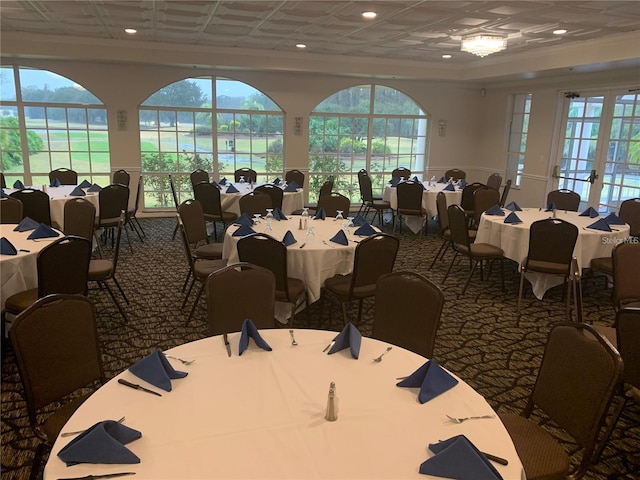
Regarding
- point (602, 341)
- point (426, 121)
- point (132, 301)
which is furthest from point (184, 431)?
point (426, 121)

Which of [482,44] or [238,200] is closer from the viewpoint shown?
[482,44]

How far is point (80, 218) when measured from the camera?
5.15m

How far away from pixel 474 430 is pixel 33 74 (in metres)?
9.97

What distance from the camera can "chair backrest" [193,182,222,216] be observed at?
7012 mm

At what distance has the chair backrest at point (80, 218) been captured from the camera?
5074 millimetres

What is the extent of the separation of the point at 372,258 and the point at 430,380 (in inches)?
80.1

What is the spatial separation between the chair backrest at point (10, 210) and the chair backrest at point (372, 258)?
3.85 m

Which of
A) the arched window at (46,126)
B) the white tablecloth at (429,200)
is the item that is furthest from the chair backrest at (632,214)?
the arched window at (46,126)

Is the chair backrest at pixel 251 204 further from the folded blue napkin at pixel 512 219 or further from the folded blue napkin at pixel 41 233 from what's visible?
the folded blue napkin at pixel 512 219

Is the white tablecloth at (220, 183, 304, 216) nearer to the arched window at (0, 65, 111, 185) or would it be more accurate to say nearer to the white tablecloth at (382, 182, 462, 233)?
the white tablecloth at (382, 182, 462, 233)

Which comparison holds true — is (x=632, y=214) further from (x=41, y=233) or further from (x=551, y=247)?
(x=41, y=233)

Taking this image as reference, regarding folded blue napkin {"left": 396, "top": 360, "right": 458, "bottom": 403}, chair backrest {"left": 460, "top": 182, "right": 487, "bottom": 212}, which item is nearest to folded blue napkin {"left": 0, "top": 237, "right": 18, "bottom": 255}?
folded blue napkin {"left": 396, "top": 360, "right": 458, "bottom": 403}

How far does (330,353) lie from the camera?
2320 mm

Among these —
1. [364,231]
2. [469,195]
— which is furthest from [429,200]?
[364,231]
